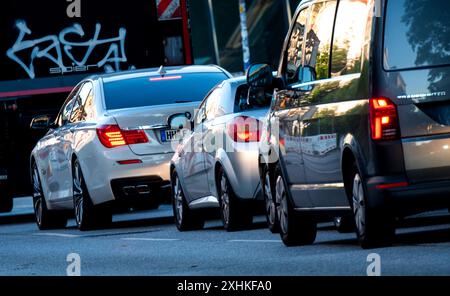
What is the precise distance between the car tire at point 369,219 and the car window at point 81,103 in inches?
322

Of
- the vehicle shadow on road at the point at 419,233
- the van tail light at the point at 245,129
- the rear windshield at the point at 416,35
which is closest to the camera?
the rear windshield at the point at 416,35

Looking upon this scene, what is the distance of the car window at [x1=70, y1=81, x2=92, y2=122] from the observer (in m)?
20.4

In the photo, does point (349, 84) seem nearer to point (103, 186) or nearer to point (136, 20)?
point (103, 186)

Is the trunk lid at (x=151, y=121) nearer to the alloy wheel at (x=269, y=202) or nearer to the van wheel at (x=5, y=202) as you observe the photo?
the alloy wheel at (x=269, y=202)

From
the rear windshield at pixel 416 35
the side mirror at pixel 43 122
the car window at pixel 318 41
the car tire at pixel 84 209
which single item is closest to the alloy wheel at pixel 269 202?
the car window at pixel 318 41

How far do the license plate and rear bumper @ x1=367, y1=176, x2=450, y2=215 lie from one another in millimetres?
7372

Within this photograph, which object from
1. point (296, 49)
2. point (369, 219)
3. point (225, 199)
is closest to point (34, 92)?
point (225, 199)

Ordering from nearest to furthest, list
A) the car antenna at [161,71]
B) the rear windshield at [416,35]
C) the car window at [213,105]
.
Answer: the rear windshield at [416,35] → the car window at [213,105] → the car antenna at [161,71]

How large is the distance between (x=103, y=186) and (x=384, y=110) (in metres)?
7.73

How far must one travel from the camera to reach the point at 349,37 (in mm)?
12617

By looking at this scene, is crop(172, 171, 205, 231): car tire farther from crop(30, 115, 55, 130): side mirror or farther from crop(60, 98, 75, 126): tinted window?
crop(30, 115, 55, 130): side mirror

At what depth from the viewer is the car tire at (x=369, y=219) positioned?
39.7ft

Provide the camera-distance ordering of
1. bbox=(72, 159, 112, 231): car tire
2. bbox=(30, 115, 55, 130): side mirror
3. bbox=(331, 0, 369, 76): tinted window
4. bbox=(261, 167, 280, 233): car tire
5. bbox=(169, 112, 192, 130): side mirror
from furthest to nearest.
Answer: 1. bbox=(30, 115, 55, 130): side mirror
2. bbox=(72, 159, 112, 231): car tire
3. bbox=(169, 112, 192, 130): side mirror
4. bbox=(261, 167, 280, 233): car tire
5. bbox=(331, 0, 369, 76): tinted window

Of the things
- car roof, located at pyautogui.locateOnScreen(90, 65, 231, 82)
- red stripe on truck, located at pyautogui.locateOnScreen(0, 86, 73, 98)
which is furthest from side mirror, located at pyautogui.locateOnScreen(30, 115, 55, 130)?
red stripe on truck, located at pyautogui.locateOnScreen(0, 86, 73, 98)
